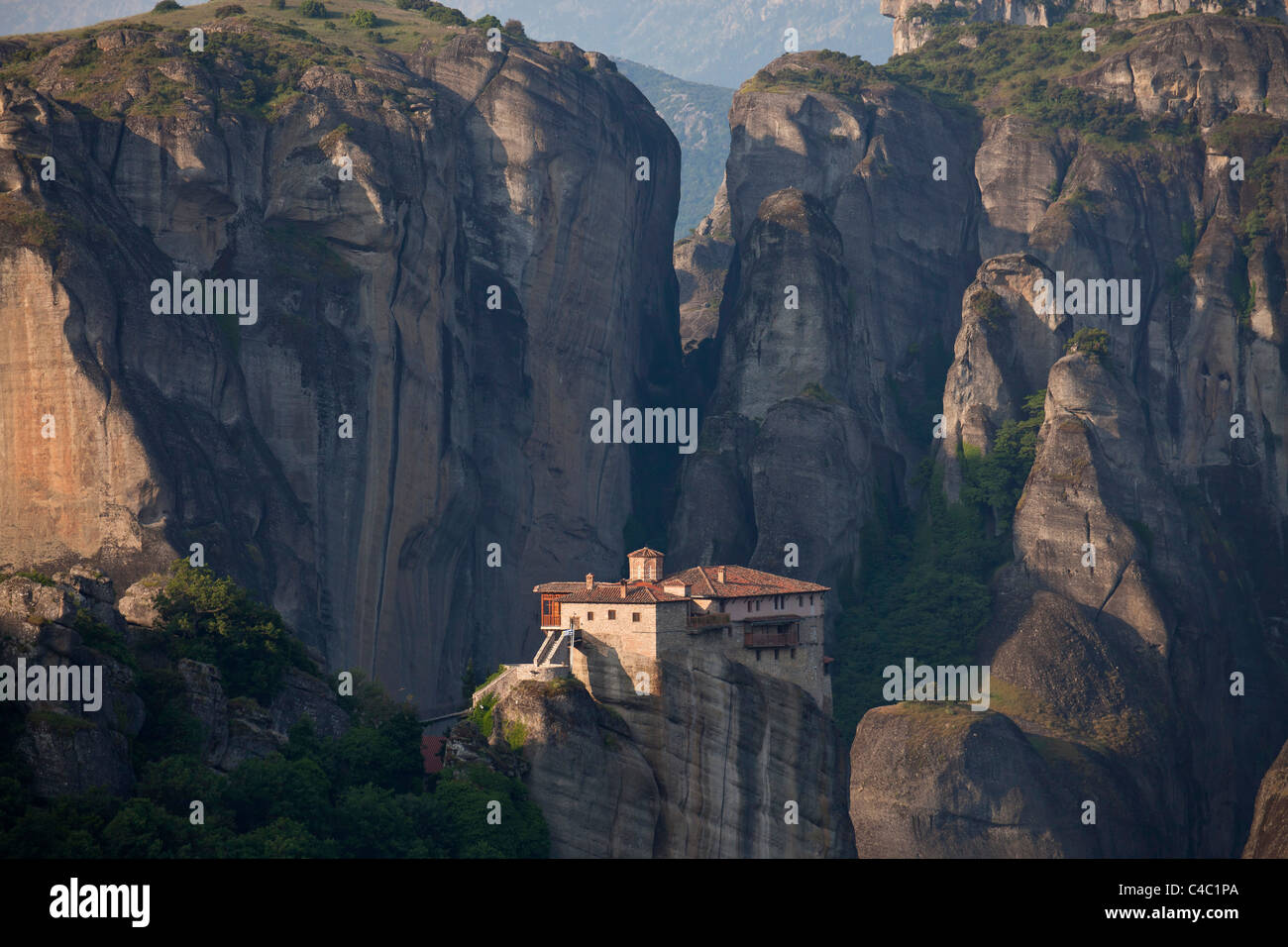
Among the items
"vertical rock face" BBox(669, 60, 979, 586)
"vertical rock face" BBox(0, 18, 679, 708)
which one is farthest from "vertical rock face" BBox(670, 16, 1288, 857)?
"vertical rock face" BBox(0, 18, 679, 708)

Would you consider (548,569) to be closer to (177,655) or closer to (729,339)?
(729,339)

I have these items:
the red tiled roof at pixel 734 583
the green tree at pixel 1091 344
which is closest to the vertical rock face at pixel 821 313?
the green tree at pixel 1091 344

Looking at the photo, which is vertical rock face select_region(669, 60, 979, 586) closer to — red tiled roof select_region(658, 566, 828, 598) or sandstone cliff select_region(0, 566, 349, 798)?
red tiled roof select_region(658, 566, 828, 598)

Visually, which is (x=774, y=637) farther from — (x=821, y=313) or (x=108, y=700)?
(x=821, y=313)

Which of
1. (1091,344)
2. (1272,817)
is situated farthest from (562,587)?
(1091,344)

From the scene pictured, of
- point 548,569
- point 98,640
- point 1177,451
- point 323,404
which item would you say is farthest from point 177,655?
point 1177,451
